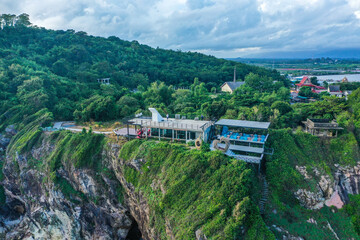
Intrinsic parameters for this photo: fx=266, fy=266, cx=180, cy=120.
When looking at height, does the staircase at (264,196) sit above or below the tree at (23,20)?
below

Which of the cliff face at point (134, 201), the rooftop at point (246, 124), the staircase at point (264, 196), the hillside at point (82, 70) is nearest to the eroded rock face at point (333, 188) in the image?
the staircase at point (264, 196)

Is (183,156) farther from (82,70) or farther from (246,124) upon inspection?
(82,70)

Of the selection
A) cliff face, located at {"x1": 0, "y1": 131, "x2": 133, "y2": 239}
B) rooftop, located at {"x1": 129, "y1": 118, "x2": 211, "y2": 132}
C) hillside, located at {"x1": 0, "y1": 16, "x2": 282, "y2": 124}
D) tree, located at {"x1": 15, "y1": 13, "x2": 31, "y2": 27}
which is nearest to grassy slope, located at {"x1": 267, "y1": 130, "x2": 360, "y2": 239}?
rooftop, located at {"x1": 129, "y1": 118, "x2": 211, "y2": 132}

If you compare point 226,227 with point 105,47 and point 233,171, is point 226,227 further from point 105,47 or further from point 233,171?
point 105,47

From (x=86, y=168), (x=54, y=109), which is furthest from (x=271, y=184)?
(x=54, y=109)

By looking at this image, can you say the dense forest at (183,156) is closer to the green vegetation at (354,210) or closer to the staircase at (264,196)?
the green vegetation at (354,210)

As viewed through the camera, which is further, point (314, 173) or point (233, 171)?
point (314, 173)

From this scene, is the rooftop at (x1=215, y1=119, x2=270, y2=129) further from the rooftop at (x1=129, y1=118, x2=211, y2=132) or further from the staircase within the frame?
the staircase
